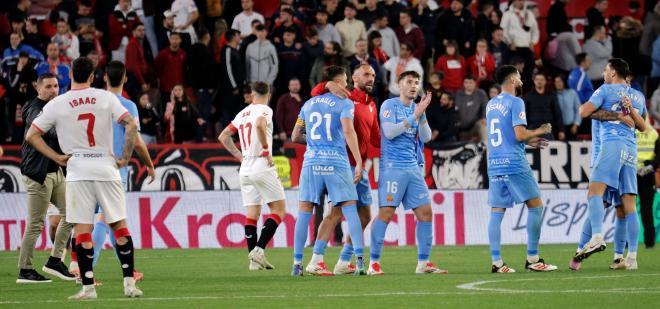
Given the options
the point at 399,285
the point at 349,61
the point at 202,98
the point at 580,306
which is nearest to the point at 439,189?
the point at 349,61

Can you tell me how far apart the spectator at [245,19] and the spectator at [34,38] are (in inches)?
157

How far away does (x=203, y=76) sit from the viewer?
85.3ft

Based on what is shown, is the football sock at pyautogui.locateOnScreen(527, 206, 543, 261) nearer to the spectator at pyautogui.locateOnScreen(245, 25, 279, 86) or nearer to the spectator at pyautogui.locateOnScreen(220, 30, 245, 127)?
the spectator at pyautogui.locateOnScreen(245, 25, 279, 86)

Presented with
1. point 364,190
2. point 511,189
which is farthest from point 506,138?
point 364,190

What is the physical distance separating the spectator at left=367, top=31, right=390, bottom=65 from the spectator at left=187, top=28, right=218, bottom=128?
327 centimetres

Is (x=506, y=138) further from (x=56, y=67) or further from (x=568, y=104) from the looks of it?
(x=56, y=67)

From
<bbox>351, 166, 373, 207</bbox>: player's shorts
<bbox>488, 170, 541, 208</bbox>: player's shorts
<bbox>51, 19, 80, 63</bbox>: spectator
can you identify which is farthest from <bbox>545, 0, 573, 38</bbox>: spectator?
<bbox>351, 166, 373, 207</bbox>: player's shorts

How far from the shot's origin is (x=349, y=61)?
26.0 metres

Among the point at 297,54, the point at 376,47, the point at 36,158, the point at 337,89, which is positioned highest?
the point at 376,47

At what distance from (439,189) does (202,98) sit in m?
5.81

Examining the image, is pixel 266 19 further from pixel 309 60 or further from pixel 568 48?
pixel 568 48

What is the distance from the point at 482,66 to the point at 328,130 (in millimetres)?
12493

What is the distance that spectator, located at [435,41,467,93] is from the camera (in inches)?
1051

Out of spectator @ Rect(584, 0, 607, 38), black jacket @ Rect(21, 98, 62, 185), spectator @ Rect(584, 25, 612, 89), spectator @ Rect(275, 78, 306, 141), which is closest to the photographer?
black jacket @ Rect(21, 98, 62, 185)
